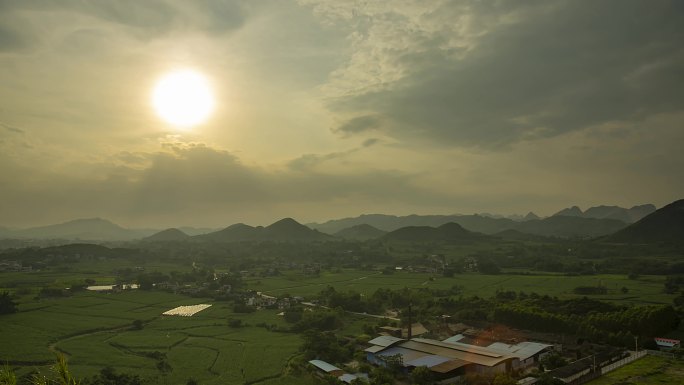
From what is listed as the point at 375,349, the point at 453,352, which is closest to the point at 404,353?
the point at 375,349

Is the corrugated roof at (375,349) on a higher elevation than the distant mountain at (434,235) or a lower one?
lower

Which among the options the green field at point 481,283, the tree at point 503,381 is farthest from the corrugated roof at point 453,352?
the green field at point 481,283

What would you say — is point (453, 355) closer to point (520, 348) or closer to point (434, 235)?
point (520, 348)

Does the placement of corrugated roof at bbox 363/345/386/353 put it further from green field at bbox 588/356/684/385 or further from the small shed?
green field at bbox 588/356/684/385

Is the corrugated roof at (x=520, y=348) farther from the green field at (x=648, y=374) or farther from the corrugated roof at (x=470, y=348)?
the green field at (x=648, y=374)

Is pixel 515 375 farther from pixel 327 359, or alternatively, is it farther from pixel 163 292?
pixel 163 292

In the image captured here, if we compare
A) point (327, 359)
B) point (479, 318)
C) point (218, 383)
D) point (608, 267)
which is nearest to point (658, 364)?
point (479, 318)
